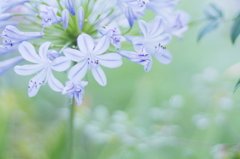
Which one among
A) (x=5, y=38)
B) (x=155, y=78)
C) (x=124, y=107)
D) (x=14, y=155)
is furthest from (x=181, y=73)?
(x=5, y=38)

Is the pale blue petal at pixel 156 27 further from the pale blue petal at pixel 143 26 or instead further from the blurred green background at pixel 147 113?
the blurred green background at pixel 147 113

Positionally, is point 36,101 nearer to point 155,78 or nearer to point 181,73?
point 155,78

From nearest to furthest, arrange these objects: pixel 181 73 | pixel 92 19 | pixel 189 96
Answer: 1. pixel 92 19
2. pixel 189 96
3. pixel 181 73

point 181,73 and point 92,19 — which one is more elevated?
point 181,73

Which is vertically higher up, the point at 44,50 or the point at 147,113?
the point at 147,113

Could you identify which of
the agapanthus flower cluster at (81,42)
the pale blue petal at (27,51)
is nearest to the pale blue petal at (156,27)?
the agapanthus flower cluster at (81,42)

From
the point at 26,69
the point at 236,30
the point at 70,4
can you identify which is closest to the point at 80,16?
the point at 70,4

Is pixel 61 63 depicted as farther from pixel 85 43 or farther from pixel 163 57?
pixel 163 57
